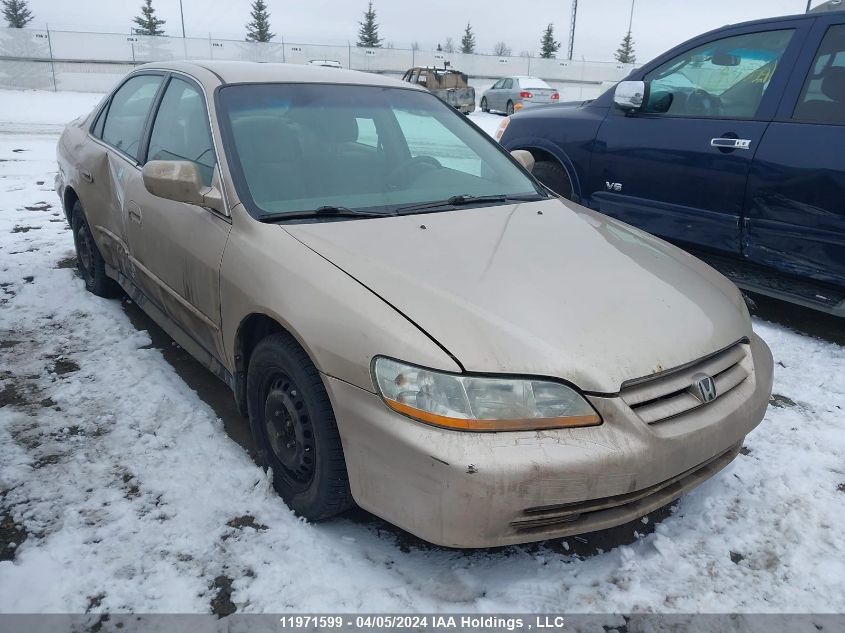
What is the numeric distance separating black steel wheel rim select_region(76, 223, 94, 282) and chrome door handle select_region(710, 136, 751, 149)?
4.04m

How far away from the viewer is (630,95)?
4461 millimetres

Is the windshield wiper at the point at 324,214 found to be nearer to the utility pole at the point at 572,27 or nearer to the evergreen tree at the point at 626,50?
the utility pole at the point at 572,27

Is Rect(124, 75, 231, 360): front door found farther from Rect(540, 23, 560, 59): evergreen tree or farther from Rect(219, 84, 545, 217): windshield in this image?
Rect(540, 23, 560, 59): evergreen tree

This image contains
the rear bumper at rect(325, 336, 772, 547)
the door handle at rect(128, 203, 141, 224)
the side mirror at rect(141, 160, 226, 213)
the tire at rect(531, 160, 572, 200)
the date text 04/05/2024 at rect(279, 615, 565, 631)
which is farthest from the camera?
the tire at rect(531, 160, 572, 200)

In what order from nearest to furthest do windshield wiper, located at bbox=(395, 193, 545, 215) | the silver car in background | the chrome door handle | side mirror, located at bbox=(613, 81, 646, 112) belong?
1. windshield wiper, located at bbox=(395, 193, 545, 215)
2. the chrome door handle
3. side mirror, located at bbox=(613, 81, 646, 112)
4. the silver car in background

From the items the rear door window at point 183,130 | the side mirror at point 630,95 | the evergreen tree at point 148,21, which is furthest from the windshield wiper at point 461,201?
the evergreen tree at point 148,21

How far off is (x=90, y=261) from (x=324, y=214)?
8.34 feet

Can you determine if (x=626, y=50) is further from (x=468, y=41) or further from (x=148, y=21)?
(x=148, y=21)

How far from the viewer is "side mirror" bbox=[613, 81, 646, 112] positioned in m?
4.45

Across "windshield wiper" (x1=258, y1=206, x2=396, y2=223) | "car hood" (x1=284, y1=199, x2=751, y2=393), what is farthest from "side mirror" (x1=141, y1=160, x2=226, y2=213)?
"car hood" (x1=284, y1=199, x2=751, y2=393)

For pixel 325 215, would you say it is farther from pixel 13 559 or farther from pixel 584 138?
pixel 584 138

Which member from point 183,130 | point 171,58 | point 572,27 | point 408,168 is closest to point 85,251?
point 183,130

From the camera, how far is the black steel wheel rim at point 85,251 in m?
4.17

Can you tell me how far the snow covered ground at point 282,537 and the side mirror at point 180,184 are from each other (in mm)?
1014
